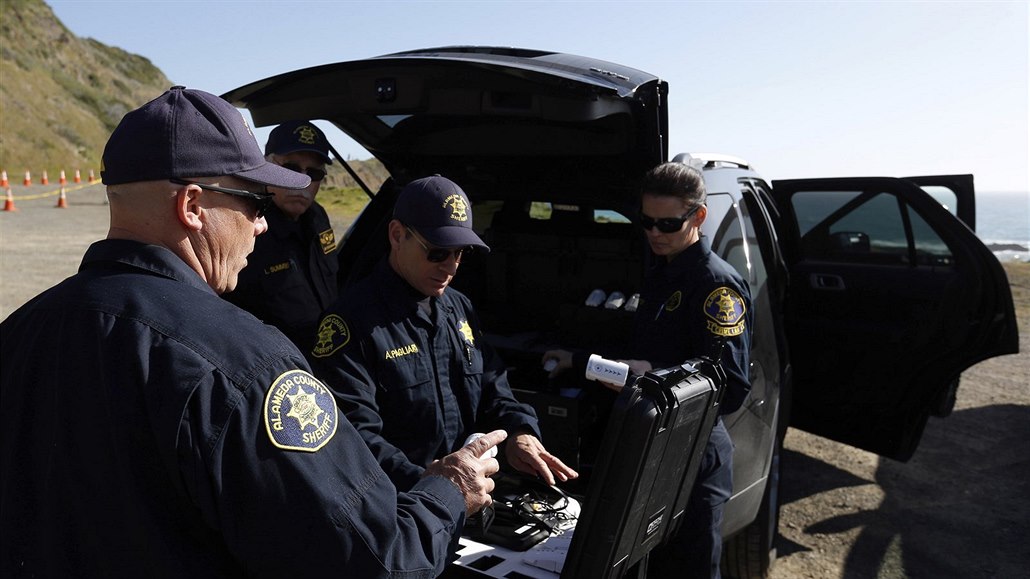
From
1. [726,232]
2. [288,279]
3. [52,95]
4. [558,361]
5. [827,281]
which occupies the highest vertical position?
[52,95]

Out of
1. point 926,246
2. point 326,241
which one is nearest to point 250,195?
point 326,241

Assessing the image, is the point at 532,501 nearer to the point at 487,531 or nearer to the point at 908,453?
the point at 487,531

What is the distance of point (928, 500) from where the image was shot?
4770mm

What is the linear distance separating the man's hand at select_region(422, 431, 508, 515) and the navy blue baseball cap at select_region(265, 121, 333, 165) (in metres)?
1.95

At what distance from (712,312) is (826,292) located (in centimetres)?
216

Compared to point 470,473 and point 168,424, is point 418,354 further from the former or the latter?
point 168,424

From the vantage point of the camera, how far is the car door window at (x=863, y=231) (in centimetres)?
444

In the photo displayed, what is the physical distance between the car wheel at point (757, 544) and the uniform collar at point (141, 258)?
111 inches

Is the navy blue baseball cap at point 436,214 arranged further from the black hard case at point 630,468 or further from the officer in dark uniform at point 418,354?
the black hard case at point 630,468

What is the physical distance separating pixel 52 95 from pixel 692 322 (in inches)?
1835

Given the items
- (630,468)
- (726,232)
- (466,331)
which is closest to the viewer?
(630,468)

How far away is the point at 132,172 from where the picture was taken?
48.4 inches

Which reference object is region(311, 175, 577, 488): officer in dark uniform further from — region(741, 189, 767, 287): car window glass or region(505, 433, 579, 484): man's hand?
region(741, 189, 767, 287): car window glass

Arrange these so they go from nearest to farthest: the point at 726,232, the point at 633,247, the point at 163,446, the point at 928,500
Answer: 1. the point at 163,446
2. the point at 726,232
3. the point at 633,247
4. the point at 928,500
